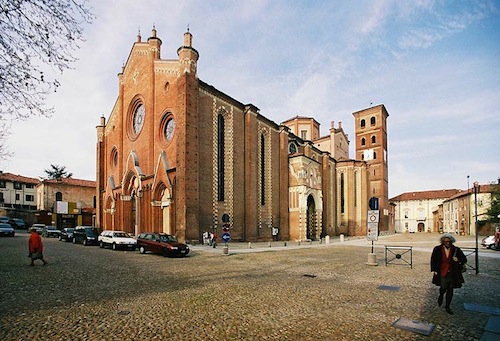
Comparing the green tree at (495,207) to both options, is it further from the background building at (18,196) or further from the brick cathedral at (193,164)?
the background building at (18,196)

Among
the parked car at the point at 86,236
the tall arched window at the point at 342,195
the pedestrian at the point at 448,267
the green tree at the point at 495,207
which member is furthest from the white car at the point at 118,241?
the green tree at the point at 495,207

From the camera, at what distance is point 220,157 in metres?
28.5

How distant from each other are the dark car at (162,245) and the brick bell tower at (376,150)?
44.6 m

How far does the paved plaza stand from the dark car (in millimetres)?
4758

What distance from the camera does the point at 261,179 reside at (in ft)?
109

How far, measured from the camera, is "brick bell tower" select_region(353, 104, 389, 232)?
56.0 m

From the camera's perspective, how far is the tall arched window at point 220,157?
91.1 ft

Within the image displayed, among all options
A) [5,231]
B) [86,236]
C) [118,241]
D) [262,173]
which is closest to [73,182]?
[5,231]

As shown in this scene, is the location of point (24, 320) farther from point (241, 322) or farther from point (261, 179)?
point (261, 179)

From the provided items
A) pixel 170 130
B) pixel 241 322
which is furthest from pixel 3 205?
pixel 241 322

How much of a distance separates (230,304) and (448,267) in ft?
17.3

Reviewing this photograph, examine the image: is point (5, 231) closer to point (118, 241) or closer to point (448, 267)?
point (118, 241)

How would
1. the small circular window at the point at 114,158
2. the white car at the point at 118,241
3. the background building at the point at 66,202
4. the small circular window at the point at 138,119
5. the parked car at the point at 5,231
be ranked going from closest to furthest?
the white car at the point at 118,241
the small circular window at the point at 138,119
the parked car at the point at 5,231
the small circular window at the point at 114,158
the background building at the point at 66,202

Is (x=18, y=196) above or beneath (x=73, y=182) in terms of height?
beneath
